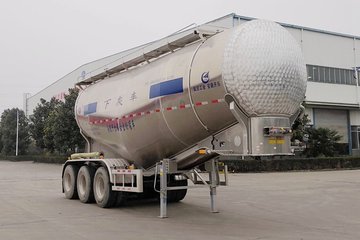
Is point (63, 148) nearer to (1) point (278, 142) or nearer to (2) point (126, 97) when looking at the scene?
(2) point (126, 97)

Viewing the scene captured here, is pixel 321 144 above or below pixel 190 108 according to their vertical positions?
above

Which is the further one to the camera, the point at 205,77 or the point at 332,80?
the point at 332,80

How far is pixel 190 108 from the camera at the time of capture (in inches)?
359

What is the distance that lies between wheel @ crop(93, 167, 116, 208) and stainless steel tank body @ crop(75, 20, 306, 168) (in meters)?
0.89

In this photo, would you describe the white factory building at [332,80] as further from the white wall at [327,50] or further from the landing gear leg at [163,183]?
the landing gear leg at [163,183]

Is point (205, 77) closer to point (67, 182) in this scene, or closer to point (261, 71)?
point (261, 71)

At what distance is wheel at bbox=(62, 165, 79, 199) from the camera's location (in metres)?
13.7

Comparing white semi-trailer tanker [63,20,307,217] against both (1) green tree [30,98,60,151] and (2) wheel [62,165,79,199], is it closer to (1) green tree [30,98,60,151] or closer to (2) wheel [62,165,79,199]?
(2) wheel [62,165,79,199]

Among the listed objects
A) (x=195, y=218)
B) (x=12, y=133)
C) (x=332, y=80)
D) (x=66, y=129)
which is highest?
(x=332, y=80)

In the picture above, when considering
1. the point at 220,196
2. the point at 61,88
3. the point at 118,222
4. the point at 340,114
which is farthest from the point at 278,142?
the point at 61,88

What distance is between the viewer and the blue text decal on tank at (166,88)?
30.8 feet

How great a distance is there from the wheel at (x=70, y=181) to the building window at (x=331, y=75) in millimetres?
29491

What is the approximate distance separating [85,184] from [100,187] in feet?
3.36

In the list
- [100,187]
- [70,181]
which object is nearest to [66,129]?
[70,181]
